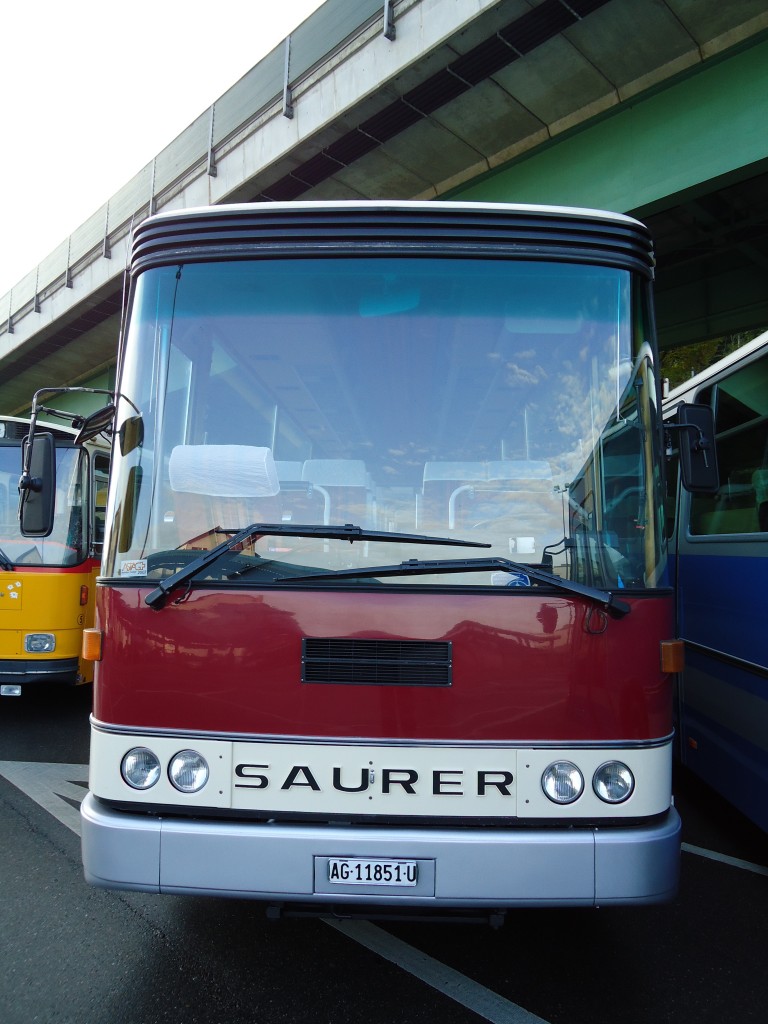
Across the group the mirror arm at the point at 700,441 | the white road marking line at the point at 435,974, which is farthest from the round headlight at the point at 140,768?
the mirror arm at the point at 700,441

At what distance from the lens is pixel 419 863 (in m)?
2.60

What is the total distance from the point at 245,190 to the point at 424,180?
2.98 meters

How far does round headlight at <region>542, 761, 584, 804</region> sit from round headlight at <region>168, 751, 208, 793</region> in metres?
1.19

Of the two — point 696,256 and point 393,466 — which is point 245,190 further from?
point 393,466

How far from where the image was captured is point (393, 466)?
115 inches

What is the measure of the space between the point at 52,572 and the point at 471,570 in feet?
18.6

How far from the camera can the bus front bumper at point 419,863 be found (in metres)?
2.59

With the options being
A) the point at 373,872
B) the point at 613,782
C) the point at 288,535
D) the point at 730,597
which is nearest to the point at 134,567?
the point at 288,535

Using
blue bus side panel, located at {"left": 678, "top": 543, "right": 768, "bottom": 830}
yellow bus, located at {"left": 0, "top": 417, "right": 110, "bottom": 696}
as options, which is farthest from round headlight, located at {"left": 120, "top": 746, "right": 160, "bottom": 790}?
yellow bus, located at {"left": 0, "top": 417, "right": 110, "bottom": 696}

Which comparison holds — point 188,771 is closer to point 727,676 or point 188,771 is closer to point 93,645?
point 93,645

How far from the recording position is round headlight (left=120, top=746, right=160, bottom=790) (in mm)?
2770

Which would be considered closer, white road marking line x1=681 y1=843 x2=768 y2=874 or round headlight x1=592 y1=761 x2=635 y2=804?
round headlight x1=592 y1=761 x2=635 y2=804

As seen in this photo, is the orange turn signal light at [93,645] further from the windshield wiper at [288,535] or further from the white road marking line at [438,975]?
the white road marking line at [438,975]

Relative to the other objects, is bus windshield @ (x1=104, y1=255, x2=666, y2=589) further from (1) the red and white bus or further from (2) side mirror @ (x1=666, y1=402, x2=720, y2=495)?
(2) side mirror @ (x1=666, y1=402, x2=720, y2=495)
